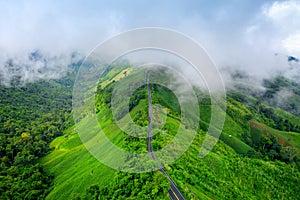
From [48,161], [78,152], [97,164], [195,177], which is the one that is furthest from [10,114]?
[195,177]

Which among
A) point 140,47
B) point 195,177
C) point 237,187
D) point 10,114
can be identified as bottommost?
point 237,187

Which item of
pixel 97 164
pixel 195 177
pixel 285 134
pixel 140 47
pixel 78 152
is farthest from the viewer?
pixel 285 134

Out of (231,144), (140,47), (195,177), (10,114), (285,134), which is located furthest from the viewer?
(10,114)

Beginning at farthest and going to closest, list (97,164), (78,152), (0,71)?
(0,71)
(78,152)
(97,164)

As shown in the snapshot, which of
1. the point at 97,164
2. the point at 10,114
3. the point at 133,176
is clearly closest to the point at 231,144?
the point at 97,164

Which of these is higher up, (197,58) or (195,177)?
(197,58)

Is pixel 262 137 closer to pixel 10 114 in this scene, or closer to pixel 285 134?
pixel 285 134

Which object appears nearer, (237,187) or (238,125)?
(237,187)

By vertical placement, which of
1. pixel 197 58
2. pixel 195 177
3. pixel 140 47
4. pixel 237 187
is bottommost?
pixel 237 187

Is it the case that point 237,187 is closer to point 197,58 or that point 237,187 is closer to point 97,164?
point 97,164
